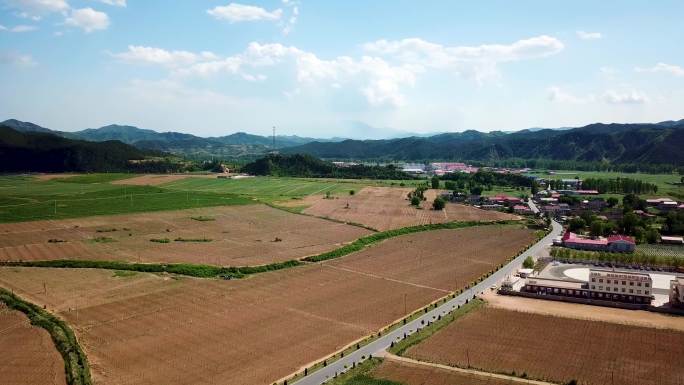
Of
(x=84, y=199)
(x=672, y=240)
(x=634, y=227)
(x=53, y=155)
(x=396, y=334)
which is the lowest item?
(x=396, y=334)

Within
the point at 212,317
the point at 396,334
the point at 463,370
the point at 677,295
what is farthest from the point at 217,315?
the point at 677,295

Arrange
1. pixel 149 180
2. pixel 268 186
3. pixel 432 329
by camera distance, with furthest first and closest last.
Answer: pixel 149 180, pixel 268 186, pixel 432 329

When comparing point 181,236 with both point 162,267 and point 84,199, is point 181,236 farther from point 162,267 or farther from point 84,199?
point 84,199

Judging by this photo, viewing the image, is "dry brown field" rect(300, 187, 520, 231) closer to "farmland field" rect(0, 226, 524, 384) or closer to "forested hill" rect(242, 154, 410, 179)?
"farmland field" rect(0, 226, 524, 384)

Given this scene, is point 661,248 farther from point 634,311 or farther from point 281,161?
point 281,161

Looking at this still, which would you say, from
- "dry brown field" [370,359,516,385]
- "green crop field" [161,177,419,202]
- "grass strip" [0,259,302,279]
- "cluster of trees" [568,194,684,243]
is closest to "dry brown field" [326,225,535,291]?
"cluster of trees" [568,194,684,243]

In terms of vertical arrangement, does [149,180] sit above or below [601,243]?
above
